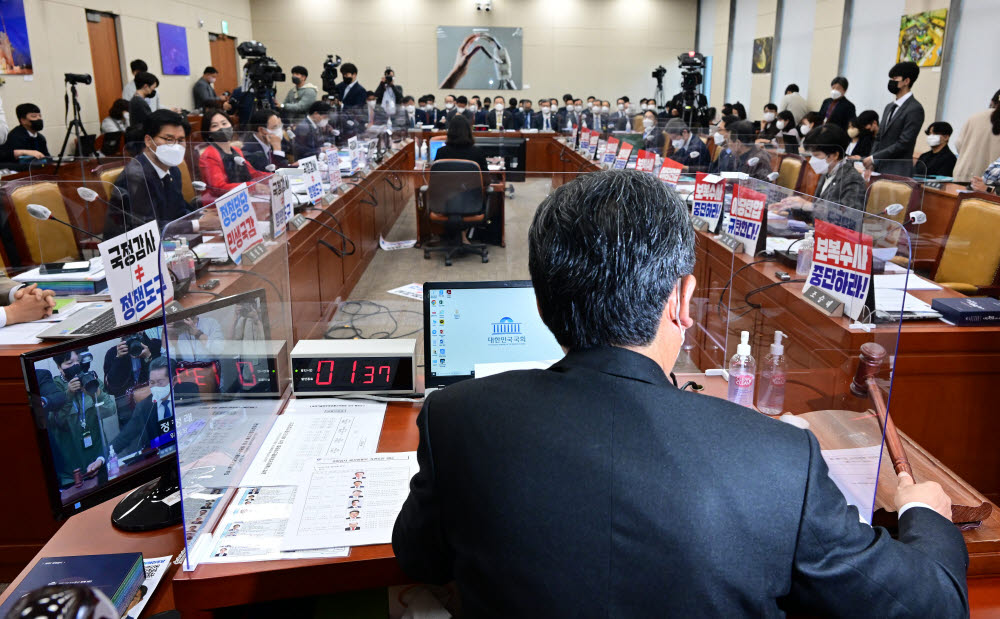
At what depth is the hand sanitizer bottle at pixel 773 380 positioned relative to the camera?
5.69ft

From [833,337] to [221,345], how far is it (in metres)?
1.30

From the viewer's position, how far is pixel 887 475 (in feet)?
4.41

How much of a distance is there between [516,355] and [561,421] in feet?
3.19

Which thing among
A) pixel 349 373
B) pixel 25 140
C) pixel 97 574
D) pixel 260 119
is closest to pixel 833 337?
pixel 349 373

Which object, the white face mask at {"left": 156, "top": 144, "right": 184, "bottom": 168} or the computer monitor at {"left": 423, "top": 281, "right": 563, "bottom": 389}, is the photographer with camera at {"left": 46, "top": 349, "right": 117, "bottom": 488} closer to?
the computer monitor at {"left": 423, "top": 281, "right": 563, "bottom": 389}

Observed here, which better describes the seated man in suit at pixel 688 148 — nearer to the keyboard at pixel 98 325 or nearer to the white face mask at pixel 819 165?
the white face mask at pixel 819 165

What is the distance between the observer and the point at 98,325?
212cm

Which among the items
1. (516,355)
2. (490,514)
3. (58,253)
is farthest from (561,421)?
(58,253)

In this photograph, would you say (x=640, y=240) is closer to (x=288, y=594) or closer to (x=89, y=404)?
(x=288, y=594)

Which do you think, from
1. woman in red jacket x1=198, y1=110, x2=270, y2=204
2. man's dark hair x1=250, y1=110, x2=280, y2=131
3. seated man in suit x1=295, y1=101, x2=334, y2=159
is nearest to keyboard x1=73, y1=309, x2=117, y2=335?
woman in red jacket x1=198, y1=110, x2=270, y2=204

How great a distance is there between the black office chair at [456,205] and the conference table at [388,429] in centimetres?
122

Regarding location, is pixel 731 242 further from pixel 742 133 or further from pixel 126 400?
pixel 742 133

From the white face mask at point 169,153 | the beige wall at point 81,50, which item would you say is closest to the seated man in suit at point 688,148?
the white face mask at point 169,153

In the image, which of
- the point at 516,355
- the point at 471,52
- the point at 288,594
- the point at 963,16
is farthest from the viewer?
the point at 471,52
